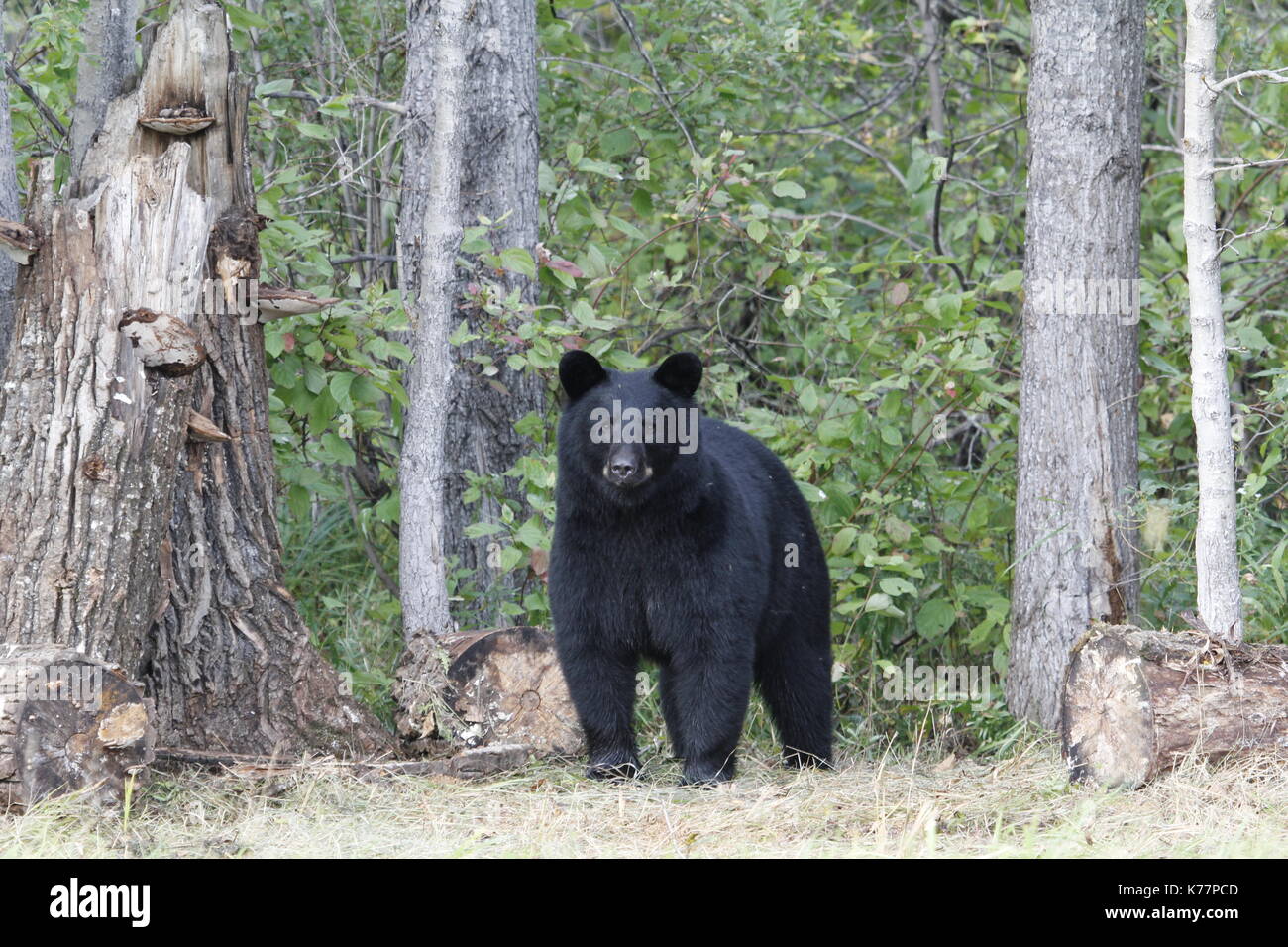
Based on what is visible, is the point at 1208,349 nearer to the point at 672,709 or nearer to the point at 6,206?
the point at 672,709

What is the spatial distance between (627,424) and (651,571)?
0.52 meters

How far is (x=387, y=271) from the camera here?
685 centimetres

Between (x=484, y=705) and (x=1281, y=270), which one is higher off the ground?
(x=1281, y=270)

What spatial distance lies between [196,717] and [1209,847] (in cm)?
311

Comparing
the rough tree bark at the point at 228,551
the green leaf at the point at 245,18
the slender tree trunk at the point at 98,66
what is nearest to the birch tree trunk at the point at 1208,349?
the rough tree bark at the point at 228,551

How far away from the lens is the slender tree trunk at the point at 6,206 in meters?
4.55

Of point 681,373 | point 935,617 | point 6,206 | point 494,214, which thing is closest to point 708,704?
point 681,373

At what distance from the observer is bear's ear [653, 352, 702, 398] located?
464 cm

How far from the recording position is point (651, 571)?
462cm

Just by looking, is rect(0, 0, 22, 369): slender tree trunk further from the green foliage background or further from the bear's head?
the bear's head

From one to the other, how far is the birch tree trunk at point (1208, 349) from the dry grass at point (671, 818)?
61 centimetres

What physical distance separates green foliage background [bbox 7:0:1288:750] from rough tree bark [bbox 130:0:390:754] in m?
0.43

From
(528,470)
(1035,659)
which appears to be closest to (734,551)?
(528,470)

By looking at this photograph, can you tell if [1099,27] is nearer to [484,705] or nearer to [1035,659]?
[1035,659]
